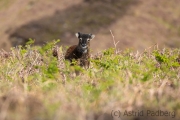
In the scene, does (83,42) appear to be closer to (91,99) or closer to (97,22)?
(91,99)

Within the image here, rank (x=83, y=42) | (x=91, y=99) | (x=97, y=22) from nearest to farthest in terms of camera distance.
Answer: (x=91, y=99)
(x=83, y=42)
(x=97, y=22)

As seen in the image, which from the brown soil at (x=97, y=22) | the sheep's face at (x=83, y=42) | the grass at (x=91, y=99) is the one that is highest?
the brown soil at (x=97, y=22)

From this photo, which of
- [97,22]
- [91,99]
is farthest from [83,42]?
[97,22]

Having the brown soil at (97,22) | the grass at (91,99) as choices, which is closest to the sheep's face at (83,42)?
the grass at (91,99)

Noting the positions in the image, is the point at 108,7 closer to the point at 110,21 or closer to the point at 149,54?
the point at 110,21

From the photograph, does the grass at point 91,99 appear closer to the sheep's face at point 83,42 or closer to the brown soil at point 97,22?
the sheep's face at point 83,42

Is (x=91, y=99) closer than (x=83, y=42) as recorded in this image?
Yes

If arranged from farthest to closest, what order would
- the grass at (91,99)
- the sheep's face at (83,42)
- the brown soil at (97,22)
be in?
the brown soil at (97,22), the sheep's face at (83,42), the grass at (91,99)

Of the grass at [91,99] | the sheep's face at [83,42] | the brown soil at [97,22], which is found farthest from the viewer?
the brown soil at [97,22]

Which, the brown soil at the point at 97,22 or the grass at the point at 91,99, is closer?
the grass at the point at 91,99

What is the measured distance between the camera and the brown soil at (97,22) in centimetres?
12962

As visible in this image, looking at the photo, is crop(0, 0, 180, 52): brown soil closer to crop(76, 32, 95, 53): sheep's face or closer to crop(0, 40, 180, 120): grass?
crop(76, 32, 95, 53): sheep's face

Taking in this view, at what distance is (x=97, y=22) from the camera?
452ft

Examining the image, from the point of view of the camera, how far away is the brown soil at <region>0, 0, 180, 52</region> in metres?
130
